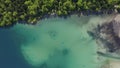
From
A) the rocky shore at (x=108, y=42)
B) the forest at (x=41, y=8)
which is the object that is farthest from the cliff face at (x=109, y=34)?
the forest at (x=41, y=8)

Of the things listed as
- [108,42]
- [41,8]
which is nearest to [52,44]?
[41,8]

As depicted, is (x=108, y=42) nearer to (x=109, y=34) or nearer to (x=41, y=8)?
(x=109, y=34)

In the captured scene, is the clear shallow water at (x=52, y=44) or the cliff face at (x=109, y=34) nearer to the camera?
the cliff face at (x=109, y=34)

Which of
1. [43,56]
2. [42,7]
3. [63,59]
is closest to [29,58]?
[43,56]

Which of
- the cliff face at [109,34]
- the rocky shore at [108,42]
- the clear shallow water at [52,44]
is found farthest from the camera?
the clear shallow water at [52,44]

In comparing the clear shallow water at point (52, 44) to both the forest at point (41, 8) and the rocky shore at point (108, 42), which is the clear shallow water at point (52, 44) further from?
the forest at point (41, 8)

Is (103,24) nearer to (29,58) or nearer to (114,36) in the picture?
(114,36)
